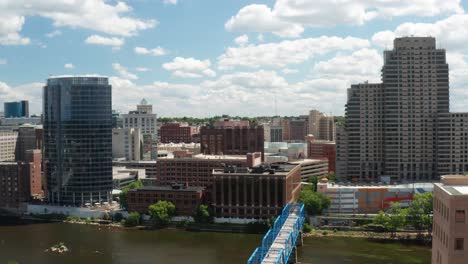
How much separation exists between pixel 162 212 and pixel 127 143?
7190cm

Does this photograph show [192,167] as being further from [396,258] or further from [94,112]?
[396,258]

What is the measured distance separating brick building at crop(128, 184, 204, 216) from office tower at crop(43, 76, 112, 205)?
1617 centimetres

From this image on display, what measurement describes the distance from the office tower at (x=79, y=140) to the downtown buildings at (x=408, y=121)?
49940 mm

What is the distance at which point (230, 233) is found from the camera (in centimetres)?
8988

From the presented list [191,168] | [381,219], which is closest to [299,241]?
[381,219]

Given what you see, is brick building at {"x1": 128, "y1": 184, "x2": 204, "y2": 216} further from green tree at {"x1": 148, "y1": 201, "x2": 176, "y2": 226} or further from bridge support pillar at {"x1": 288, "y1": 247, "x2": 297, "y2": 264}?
bridge support pillar at {"x1": 288, "y1": 247, "x2": 297, "y2": 264}

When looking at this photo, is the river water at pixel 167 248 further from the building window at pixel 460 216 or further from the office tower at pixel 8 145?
the office tower at pixel 8 145

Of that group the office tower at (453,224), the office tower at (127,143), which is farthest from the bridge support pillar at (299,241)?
the office tower at (127,143)

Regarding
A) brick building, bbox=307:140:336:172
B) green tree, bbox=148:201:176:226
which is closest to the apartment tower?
brick building, bbox=307:140:336:172

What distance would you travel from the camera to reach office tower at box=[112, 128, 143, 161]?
534 ft

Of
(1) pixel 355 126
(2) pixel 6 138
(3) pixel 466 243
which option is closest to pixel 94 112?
(1) pixel 355 126

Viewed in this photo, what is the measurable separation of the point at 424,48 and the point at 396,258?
179ft

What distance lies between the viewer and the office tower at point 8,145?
160875 millimetres

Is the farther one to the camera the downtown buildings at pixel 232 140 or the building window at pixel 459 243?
the downtown buildings at pixel 232 140
